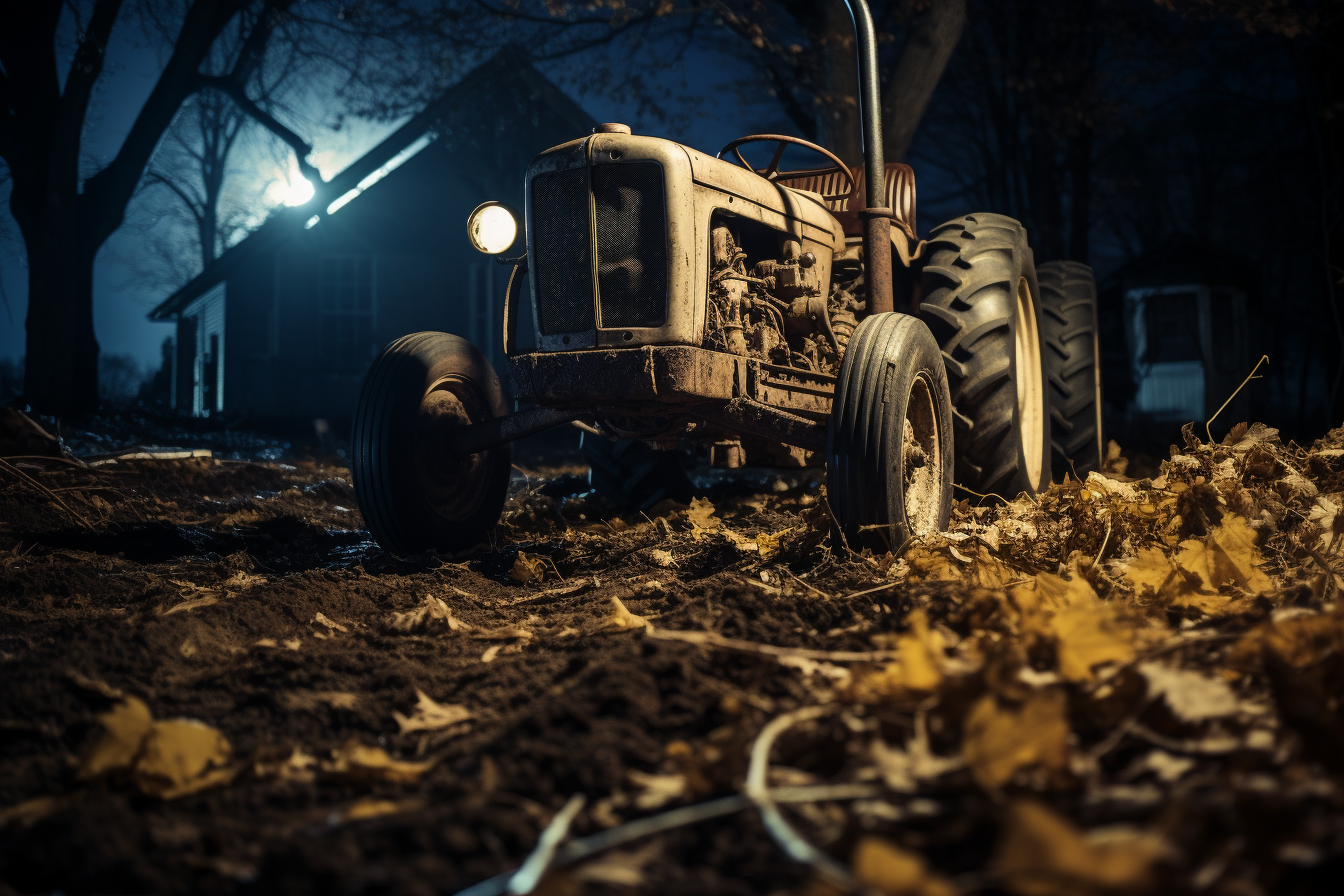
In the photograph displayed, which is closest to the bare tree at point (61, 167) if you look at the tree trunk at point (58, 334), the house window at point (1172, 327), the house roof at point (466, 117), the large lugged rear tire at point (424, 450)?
the tree trunk at point (58, 334)

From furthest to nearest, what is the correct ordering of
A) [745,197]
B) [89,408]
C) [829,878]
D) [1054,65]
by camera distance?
1. [1054,65]
2. [89,408]
3. [745,197]
4. [829,878]

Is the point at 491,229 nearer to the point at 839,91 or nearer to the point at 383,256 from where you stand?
the point at 839,91

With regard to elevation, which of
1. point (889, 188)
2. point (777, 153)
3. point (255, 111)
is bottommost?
point (777, 153)

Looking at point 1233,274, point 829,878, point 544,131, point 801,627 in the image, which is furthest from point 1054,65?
point 829,878

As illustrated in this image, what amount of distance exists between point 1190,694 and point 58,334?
14577mm

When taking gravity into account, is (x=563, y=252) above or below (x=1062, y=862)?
above

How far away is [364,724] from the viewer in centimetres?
201

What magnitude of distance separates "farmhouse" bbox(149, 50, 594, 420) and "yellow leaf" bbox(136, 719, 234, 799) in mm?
16627

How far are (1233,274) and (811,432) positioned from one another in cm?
1998

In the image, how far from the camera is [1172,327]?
810 inches

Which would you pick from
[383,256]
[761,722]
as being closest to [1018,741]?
[761,722]

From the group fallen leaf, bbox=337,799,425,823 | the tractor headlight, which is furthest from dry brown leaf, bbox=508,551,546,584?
fallen leaf, bbox=337,799,425,823

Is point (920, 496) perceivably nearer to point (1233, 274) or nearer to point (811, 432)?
point (811, 432)

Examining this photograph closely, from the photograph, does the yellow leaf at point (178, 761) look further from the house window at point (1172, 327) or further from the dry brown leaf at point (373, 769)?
the house window at point (1172, 327)
